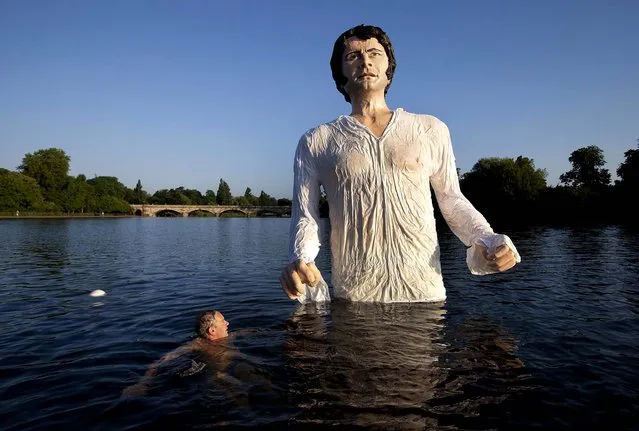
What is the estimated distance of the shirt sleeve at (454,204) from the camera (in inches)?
141

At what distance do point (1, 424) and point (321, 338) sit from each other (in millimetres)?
2587

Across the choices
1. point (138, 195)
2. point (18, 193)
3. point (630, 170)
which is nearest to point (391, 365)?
point (630, 170)

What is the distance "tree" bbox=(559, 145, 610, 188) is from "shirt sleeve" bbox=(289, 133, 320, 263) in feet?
258

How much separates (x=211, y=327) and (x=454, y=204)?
10.4 ft

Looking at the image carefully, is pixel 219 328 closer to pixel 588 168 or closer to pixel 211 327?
pixel 211 327

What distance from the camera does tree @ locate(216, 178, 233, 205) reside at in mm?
170938

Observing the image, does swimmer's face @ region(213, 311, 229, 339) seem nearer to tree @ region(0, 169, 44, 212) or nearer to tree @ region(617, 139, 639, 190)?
tree @ region(617, 139, 639, 190)

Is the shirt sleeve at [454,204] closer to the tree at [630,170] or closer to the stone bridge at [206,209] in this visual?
the tree at [630,170]

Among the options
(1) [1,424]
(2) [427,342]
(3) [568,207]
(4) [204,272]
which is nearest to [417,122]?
(2) [427,342]

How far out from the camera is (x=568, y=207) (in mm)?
59250

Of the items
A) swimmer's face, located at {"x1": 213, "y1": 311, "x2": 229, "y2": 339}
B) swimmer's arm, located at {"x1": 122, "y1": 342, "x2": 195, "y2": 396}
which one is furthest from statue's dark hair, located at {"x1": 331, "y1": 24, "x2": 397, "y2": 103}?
swimmer's arm, located at {"x1": 122, "y1": 342, "x2": 195, "y2": 396}

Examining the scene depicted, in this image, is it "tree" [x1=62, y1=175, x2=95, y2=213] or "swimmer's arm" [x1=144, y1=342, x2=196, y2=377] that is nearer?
"swimmer's arm" [x1=144, y1=342, x2=196, y2=377]

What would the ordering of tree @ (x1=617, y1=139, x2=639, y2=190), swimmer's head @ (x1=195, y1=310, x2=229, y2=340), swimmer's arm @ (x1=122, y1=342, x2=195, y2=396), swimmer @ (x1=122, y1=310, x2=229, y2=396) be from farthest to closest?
tree @ (x1=617, y1=139, x2=639, y2=190) → swimmer's head @ (x1=195, y1=310, x2=229, y2=340) → swimmer @ (x1=122, y1=310, x2=229, y2=396) → swimmer's arm @ (x1=122, y1=342, x2=195, y2=396)

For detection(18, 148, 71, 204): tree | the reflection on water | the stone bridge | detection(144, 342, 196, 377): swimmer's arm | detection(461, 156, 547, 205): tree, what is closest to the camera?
the reflection on water
